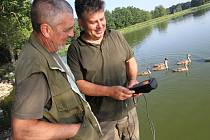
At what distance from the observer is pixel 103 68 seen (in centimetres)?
359

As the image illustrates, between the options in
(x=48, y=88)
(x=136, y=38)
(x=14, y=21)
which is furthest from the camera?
(x=136, y=38)

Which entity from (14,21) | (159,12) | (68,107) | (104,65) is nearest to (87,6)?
(104,65)

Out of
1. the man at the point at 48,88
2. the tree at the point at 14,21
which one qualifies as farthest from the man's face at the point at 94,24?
the tree at the point at 14,21

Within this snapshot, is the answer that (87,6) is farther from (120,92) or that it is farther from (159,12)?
(159,12)

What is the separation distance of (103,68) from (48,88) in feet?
4.87

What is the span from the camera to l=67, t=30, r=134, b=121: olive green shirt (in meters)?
3.56

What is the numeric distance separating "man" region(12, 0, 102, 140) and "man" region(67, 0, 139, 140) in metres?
1.13

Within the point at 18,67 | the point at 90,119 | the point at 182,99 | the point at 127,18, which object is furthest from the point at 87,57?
the point at 127,18

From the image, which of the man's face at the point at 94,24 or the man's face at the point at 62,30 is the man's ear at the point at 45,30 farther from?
the man's face at the point at 94,24

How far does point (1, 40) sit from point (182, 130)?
788 inches

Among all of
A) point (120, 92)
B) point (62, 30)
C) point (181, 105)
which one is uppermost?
point (62, 30)

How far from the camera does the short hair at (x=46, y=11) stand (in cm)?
214

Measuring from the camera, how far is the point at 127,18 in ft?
320

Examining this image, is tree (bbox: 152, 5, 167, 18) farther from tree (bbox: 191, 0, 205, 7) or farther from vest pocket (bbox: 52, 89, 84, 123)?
vest pocket (bbox: 52, 89, 84, 123)
